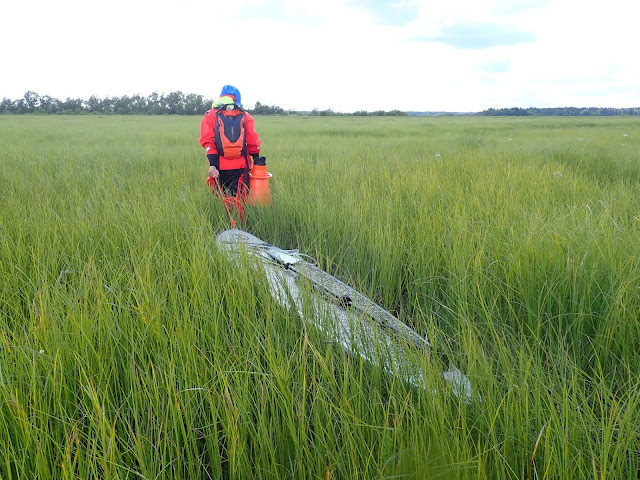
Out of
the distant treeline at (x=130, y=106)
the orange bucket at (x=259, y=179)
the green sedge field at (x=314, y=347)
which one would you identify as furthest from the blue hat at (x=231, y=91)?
the distant treeline at (x=130, y=106)

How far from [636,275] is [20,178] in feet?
16.9

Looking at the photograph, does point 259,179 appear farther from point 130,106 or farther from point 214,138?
point 130,106

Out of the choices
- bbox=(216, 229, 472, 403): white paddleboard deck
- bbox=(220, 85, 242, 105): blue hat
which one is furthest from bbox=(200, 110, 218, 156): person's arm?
bbox=(216, 229, 472, 403): white paddleboard deck

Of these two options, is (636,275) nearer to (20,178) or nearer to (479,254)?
(479,254)

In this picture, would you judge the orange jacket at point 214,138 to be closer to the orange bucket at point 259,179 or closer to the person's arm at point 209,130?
the person's arm at point 209,130

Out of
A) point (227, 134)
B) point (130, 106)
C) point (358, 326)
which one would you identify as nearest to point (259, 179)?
point (227, 134)

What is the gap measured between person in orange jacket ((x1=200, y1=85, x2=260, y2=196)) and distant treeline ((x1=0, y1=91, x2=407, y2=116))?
169ft

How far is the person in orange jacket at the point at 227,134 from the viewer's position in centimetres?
368

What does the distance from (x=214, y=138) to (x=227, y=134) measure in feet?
0.45

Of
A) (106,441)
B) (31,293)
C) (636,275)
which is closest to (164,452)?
(106,441)

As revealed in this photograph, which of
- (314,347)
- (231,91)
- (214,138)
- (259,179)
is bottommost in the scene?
(314,347)

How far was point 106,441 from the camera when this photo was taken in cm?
87

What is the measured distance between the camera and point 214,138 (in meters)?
3.74

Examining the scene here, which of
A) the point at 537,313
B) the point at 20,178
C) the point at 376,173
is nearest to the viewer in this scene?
the point at 537,313
